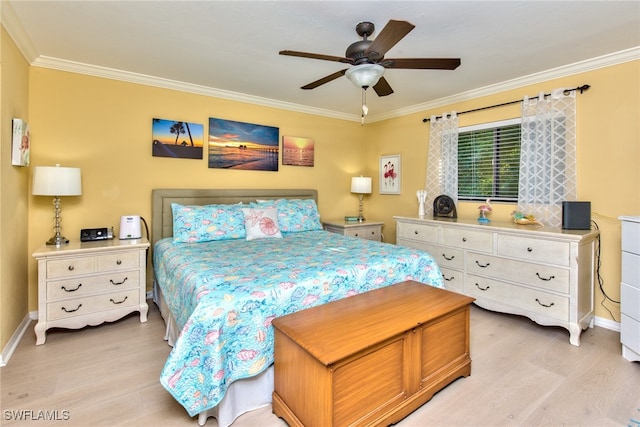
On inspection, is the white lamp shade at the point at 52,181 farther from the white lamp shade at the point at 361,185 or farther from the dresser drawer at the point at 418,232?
the dresser drawer at the point at 418,232

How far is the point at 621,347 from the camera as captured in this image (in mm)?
2496

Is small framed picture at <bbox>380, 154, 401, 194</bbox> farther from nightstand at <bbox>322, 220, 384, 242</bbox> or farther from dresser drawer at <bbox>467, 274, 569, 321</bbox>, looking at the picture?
dresser drawer at <bbox>467, 274, 569, 321</bbox>

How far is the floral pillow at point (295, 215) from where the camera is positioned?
375cm

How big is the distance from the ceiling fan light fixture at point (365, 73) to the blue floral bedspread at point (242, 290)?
4.17 feet

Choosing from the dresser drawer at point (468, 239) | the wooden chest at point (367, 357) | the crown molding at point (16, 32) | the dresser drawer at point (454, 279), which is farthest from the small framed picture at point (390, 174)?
the crown molding at point (16, 32)

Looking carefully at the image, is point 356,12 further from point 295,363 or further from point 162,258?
point 162,258

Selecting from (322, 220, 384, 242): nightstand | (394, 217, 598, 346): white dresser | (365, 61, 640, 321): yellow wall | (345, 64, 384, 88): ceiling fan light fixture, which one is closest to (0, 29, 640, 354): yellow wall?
(365, 61, 640, 321): yellow wall

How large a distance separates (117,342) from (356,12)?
3135 millimetres

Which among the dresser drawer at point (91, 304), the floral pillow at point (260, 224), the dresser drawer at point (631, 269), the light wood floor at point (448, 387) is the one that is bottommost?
the light wood floor at point (448, 387)

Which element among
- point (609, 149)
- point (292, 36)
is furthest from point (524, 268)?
point (292, 36)

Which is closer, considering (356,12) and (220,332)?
(220,332)

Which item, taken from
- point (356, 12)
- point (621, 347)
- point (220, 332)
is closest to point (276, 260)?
point (220, 332)

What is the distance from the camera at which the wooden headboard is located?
346 cm

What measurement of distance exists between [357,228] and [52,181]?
3.38 m
